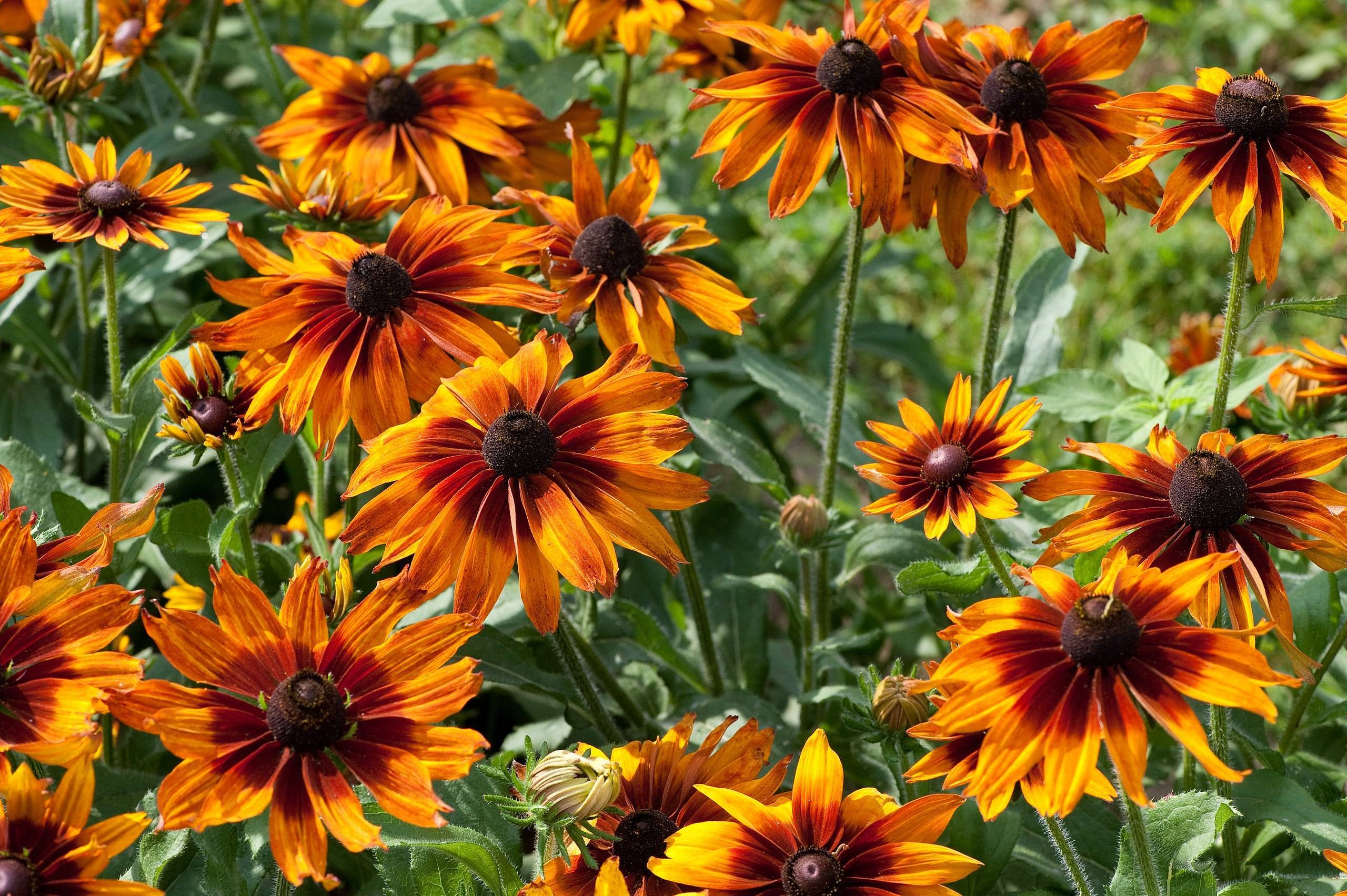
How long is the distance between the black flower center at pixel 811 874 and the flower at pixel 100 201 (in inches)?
38.1

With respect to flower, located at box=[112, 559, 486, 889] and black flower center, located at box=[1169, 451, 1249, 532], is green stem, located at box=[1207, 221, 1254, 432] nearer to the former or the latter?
black flower center, located at box=[1169, 451, 1249, 532]

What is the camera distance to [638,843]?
1217mm

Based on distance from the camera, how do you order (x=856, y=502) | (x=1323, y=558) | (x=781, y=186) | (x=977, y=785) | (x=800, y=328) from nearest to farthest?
(x=977, y=785)
(x=1323, y=558)
(x=781, y=186)
(x=856, y=502)
(x=800, y=328)

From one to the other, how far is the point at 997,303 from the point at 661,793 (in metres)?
0.81

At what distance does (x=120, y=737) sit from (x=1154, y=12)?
409 centimetres

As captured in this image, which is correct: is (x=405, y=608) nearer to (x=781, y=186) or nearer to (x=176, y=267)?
(x=781, y=186)

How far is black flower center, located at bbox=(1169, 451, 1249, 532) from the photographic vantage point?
121 centimetres

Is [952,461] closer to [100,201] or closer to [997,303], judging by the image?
[997,303]

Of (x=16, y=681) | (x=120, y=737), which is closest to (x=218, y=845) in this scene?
(x=16, y=681)

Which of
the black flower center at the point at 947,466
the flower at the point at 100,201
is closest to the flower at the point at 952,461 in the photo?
the black flower center at the point at 947,466

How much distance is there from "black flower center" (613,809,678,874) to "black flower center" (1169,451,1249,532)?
58 cm

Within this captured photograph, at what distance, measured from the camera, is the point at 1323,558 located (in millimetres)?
1233

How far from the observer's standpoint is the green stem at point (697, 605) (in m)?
1.74

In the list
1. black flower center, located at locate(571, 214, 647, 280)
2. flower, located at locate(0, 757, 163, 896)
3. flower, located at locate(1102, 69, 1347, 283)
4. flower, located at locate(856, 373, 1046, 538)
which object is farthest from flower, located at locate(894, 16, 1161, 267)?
flower, located at locate(0, 757, 163, 896)
